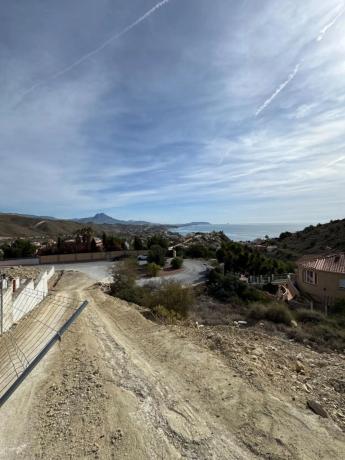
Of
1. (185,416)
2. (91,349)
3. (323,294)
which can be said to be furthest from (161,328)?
(323,294)

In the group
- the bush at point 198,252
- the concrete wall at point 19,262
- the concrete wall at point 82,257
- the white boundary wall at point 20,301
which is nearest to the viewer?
the white boundary wall at point 20,301

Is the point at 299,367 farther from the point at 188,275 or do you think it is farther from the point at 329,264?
the point at 188,275

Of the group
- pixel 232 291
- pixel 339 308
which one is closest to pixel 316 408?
pixel 339 308

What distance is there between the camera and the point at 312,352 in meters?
9.01

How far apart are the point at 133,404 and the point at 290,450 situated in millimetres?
2397

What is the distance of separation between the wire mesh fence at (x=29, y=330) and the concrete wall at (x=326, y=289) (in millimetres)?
19469

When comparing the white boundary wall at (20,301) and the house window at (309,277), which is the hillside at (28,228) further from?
the white boundary wall at (20,301)

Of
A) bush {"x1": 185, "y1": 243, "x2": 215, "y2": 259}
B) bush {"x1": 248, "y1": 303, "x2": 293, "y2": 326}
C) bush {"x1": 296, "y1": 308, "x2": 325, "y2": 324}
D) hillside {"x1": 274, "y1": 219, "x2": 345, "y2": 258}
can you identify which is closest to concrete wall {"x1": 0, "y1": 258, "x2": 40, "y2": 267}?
bush {"x1": 185, "y1": 243, "x2": 215, "y2": 259}

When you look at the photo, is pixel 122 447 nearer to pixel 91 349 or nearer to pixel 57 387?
pixel 57 387

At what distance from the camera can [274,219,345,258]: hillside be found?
172ft

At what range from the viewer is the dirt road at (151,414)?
14.0ft

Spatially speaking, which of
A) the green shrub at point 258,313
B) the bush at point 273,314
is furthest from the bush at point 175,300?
the bush at point 273,314

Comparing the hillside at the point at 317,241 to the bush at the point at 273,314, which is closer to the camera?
the bush at the point at 273,314

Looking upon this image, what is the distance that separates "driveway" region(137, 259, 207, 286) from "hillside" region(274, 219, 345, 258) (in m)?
20.1
